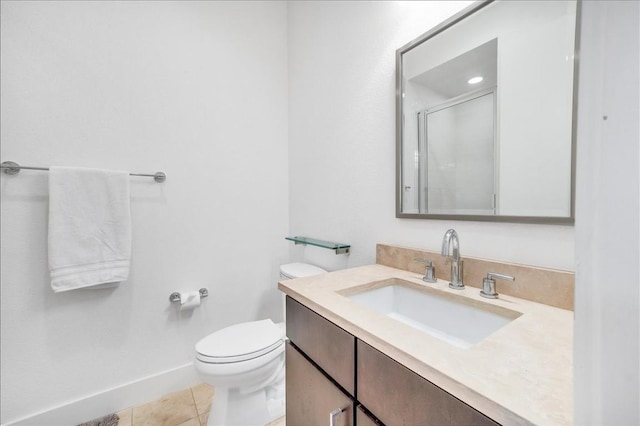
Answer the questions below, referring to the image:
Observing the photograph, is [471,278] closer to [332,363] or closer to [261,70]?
[332,363]

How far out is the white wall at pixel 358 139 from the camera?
2.93 feet

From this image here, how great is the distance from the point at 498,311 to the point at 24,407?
2.03 meters

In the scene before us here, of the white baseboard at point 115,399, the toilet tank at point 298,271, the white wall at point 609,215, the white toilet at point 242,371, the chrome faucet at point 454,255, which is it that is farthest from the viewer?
the toilet tank at point 298,271

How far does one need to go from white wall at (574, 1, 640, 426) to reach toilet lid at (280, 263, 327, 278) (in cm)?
129

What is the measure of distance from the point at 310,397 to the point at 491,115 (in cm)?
108

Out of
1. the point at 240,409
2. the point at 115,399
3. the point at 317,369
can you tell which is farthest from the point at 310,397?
the point at 115,399

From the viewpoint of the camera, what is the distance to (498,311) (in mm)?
732

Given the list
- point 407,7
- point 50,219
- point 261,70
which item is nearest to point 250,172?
point 261,70

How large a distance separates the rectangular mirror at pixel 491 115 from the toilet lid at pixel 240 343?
86 centimetres

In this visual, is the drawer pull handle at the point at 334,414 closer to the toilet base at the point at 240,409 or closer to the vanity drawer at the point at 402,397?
the vanity drawer at the point at 402,397

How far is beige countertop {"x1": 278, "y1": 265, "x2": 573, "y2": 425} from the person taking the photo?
0.37 m

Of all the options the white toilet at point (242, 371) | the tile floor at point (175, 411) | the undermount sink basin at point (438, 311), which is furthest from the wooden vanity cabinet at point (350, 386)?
the tile floor at point (175, 411)

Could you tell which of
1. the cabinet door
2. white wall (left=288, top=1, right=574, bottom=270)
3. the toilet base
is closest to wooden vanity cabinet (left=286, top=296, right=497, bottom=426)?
the cabinet door

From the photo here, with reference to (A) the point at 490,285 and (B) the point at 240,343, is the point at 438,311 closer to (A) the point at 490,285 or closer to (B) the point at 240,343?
(A) the point at 490,285
